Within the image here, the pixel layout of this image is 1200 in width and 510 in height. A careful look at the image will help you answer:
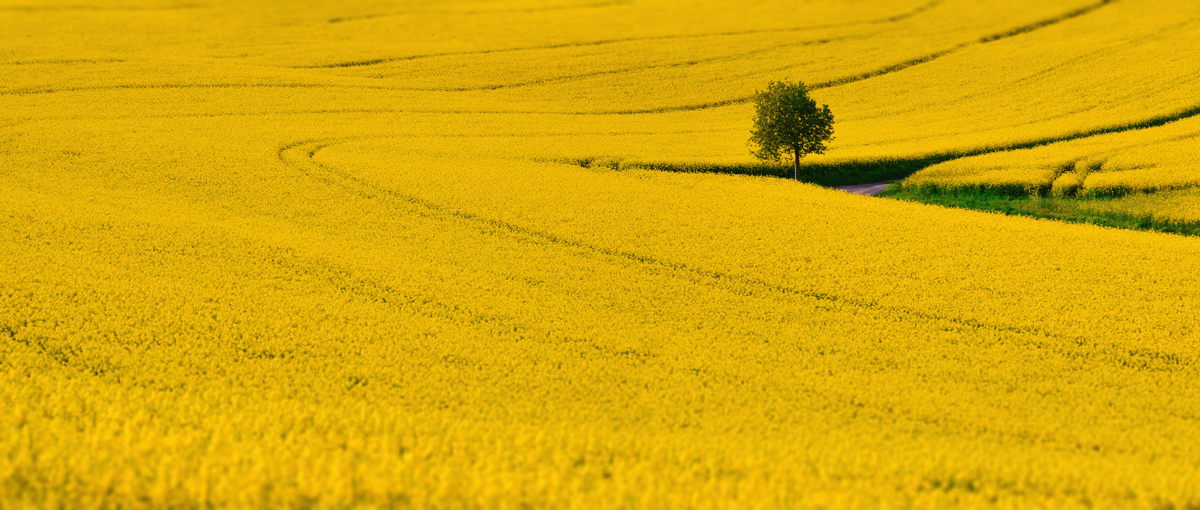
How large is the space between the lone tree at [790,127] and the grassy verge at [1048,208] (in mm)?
3093

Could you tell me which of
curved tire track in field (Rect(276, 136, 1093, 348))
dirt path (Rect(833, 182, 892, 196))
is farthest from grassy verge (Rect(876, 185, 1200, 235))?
curved tire track in field (Rect(276, 136, 1093, 348))

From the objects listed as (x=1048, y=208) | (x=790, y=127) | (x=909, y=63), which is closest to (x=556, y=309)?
(x=1048, y=208)

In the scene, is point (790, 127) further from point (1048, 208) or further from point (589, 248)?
point (589, 248)

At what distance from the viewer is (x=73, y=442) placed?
Result: 339 inches

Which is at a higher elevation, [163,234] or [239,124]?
[239,124]

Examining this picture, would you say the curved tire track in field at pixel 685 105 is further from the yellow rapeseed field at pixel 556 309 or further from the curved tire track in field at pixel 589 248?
the curved tire track in field at pixel 589 248

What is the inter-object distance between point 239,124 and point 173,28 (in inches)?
932

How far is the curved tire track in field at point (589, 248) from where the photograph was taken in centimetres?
1545

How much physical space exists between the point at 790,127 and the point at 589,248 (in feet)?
41.8

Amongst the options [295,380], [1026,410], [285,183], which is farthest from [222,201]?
[1026,410]

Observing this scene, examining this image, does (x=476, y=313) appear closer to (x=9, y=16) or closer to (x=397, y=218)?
(x=397, y=218)

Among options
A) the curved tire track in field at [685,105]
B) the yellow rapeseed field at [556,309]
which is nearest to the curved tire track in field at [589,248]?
the yellow rapeseed field at [556,309]

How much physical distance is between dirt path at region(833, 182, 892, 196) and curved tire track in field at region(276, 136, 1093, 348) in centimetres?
1257

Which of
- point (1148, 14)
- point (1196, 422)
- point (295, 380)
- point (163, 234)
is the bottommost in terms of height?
point (1196, 422)
